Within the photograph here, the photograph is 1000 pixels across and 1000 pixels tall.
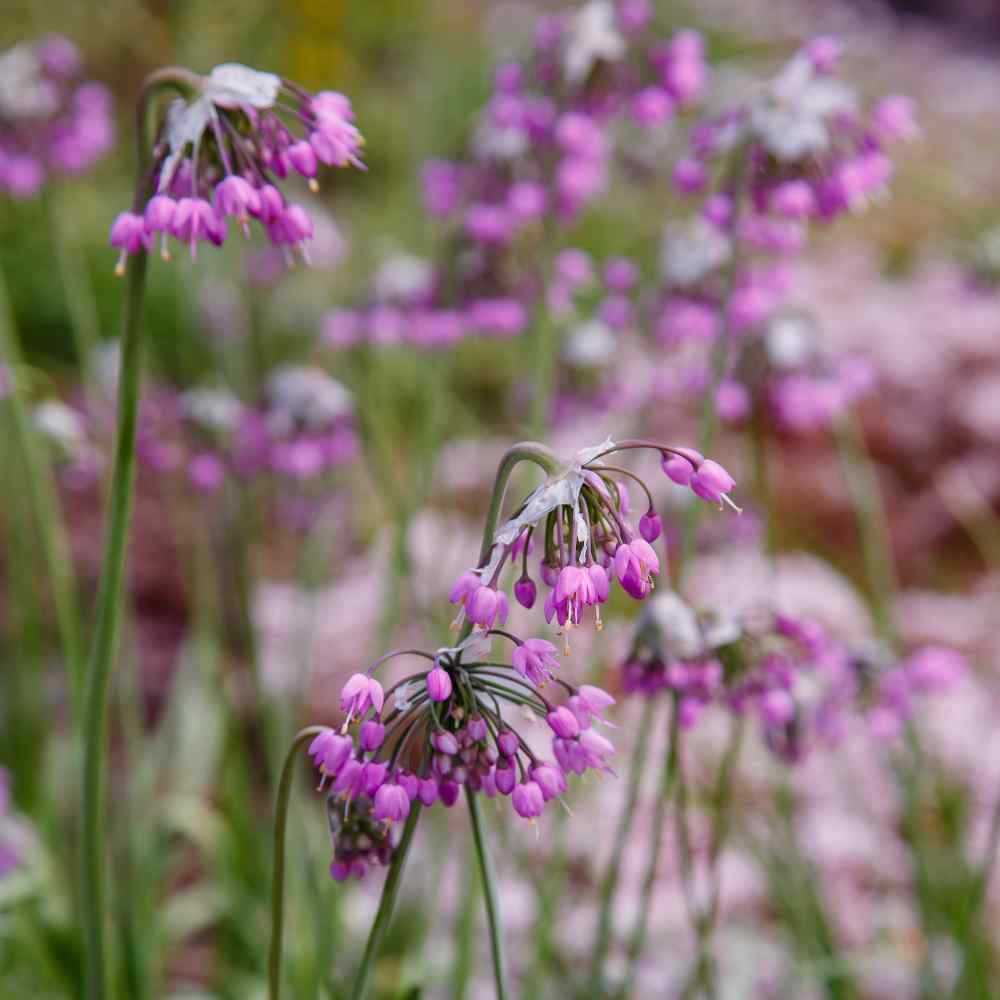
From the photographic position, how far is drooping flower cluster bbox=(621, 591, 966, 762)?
1690mm

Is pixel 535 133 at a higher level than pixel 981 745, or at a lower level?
higher

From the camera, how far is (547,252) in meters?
2.36

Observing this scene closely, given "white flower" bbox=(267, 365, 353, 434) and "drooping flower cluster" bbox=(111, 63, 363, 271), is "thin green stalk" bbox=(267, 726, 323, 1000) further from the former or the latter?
"white flower" bbox=(267, 365, 353, 434)

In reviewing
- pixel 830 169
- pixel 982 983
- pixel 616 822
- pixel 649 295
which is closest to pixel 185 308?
pixel 649 295

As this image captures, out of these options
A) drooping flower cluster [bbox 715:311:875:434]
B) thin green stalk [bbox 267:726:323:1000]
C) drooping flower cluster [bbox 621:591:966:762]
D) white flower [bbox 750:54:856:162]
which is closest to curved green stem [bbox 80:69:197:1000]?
thin green stalk [bbox 267:726:323:1000]

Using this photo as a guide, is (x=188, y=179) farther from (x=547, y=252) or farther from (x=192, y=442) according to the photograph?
(x=192, y=442)

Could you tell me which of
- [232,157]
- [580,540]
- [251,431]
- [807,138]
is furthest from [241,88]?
[251,431]

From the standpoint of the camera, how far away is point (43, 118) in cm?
304

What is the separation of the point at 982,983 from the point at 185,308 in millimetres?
2935

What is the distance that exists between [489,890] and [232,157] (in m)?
0.90

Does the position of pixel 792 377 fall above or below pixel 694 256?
below

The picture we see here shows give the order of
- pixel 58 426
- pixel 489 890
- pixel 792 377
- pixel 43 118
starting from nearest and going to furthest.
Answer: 1. pixel 489 890
2. pixel 58 426
3. pixel 792 377
4. pixel 43 118

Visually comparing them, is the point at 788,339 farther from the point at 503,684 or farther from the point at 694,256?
the point at 503,684

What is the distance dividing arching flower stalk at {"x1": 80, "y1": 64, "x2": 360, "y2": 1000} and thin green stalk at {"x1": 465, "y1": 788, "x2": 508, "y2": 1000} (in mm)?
626
